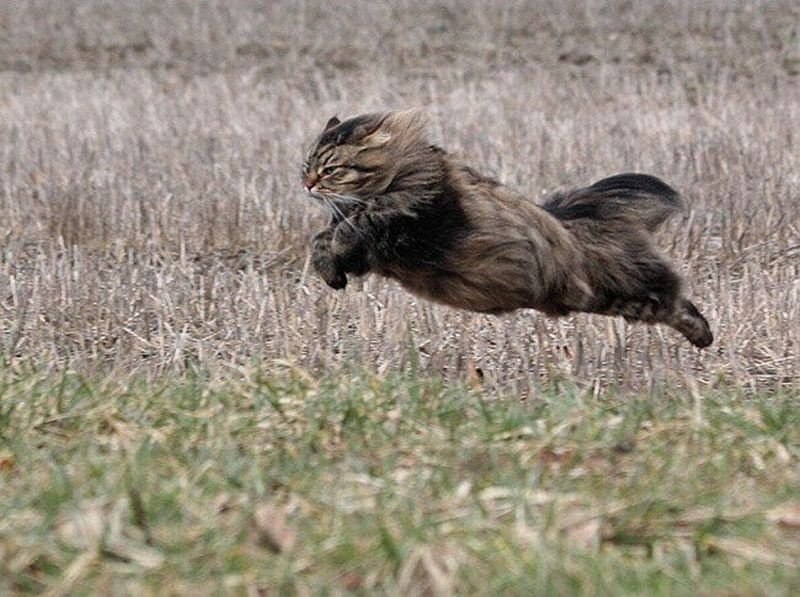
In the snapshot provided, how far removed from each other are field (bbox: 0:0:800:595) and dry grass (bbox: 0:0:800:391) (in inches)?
1.4

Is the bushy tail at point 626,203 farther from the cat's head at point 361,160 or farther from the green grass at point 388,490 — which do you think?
the green grass at point 388,490

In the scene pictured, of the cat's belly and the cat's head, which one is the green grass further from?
the cat's head

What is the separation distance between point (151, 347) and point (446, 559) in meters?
3.47

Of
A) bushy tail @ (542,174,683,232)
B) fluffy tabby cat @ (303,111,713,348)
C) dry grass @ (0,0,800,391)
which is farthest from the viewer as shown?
dry grass @ (0,0,800,391)

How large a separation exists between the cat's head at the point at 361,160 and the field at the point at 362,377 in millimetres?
679

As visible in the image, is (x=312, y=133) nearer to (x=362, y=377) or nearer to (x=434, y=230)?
(x=434, y=230)

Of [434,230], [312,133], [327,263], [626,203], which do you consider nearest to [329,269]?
[327,263]

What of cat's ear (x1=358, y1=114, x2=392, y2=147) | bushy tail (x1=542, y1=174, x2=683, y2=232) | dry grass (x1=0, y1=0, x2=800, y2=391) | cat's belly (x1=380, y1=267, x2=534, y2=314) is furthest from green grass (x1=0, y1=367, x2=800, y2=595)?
bushy tail (x1=542, y1=174, x2=683, y2=232)

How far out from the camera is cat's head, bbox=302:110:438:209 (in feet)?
18.0

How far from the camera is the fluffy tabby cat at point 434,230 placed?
5.39 metres

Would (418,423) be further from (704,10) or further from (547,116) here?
(704,10)

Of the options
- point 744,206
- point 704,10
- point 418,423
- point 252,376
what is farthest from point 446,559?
point 704,10

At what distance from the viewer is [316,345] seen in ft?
20.3

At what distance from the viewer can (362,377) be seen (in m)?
5.09
